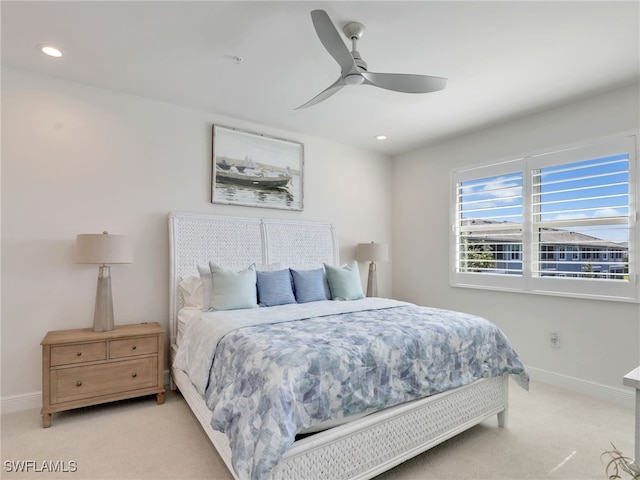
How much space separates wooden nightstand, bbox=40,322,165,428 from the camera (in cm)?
264

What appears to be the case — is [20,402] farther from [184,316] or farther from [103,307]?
[184,316]

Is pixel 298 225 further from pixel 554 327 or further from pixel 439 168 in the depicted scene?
pixel 554 327

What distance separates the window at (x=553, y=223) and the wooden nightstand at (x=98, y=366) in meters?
3.45

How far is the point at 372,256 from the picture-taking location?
15.3ft

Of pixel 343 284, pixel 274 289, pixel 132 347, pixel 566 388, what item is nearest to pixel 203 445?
pixel 132 347

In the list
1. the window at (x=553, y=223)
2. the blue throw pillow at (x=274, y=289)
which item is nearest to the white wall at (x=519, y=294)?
the window at (x=553, y=223)

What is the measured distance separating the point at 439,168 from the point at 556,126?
4.56ft

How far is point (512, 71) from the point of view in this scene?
113 inches

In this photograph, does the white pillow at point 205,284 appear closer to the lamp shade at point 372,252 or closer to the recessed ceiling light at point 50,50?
the recessed ceiling light at point 50,50

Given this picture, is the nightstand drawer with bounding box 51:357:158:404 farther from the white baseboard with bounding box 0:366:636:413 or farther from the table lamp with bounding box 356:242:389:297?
the table lamp with bounding box 356:242:389:297

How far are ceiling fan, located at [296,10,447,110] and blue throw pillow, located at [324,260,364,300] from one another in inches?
70.4

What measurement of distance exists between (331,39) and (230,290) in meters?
2.02

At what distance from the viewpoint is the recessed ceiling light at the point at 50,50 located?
8.52 ft

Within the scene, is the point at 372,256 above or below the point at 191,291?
above
